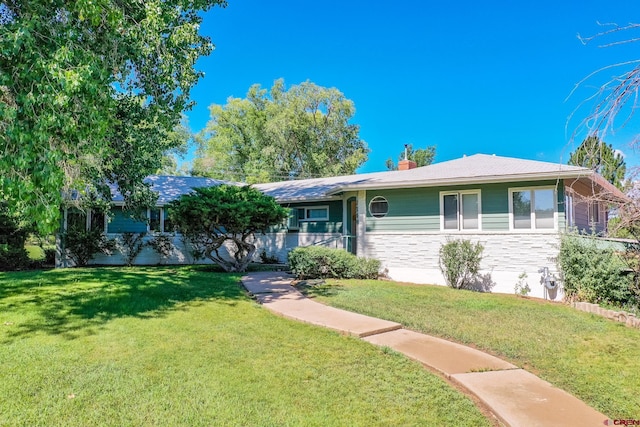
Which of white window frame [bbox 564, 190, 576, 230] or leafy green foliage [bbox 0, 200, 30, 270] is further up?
white window frame [bbox 564, 190, 576, 230]

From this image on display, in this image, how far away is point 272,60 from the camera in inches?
1111

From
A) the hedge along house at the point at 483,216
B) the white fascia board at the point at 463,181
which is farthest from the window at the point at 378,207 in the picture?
the white fascia board at the point at 463,181

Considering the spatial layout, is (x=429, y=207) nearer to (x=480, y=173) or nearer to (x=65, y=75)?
(x=480, y=173)

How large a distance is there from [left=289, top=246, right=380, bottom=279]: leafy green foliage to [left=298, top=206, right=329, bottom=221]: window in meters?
4.17

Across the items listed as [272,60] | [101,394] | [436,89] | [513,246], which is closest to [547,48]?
[513,246]

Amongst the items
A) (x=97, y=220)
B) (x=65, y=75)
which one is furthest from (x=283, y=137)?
(x=65, y=75)

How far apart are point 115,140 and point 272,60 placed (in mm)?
20406

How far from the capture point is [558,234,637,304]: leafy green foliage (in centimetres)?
736

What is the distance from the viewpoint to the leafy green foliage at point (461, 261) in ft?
32.9

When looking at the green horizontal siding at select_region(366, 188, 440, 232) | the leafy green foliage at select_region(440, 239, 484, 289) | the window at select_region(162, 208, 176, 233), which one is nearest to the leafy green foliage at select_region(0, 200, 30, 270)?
the window at select_region(162, 208, 176, 233)

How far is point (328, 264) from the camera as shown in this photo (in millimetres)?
11102

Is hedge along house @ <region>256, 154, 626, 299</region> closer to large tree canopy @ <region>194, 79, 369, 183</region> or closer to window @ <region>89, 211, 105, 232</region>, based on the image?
window @ <region>89, 211, 105, 232</region>

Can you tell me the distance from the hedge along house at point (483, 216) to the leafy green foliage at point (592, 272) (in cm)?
64

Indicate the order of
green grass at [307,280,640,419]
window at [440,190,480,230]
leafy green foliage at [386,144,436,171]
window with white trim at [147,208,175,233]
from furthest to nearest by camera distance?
1. leafy green foliage at [386,144,436,171]
2. window with white trim at [147,208,175,233]
3. window at [440,190,480,230]
4. green grass at [307,280,640,419]
